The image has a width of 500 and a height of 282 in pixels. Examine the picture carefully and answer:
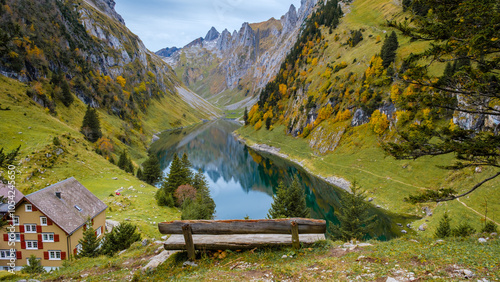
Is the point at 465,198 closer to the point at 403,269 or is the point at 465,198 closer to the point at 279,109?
the point at 403,269

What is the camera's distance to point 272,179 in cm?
6297

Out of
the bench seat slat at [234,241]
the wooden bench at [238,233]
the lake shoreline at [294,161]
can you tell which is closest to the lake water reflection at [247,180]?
the lake shoreline at [294,161]

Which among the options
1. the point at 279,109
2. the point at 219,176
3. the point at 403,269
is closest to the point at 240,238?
the point at 403,269

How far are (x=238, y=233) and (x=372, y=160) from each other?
1996 inches

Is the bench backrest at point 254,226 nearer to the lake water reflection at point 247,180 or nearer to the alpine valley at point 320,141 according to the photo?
the alpine valley at point 320,141

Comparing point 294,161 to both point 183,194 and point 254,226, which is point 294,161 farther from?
point 254,226

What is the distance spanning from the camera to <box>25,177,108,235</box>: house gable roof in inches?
864

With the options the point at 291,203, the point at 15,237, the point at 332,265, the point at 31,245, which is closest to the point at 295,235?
the point at 332,265

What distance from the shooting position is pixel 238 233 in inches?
411

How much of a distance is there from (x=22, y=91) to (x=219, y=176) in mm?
56483

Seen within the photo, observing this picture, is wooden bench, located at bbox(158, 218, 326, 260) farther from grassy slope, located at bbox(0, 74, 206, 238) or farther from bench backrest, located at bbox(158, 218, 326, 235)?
grassy slope, located at bbox(0, 74, 206, 238)

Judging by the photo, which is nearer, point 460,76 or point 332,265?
point 332,265

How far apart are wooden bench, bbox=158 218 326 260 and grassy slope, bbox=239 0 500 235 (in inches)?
221

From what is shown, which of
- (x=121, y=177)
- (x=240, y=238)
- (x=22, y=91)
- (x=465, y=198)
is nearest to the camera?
(x=240, y=238)
